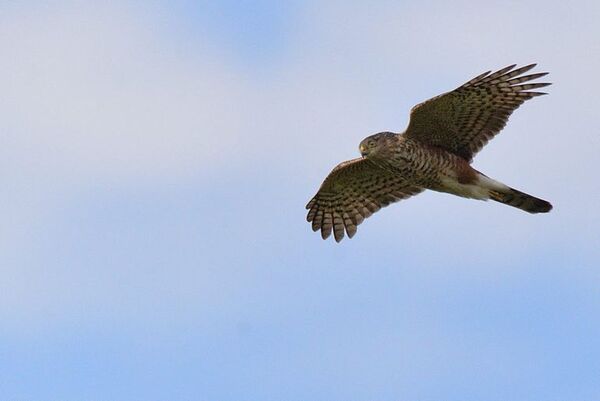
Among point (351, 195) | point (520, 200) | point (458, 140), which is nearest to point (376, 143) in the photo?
point (458, 140)

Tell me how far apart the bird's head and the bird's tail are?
1.43 metres

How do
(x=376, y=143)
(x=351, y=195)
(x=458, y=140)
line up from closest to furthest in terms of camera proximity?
(x=376, y=143) < (x=458, y=140) < (x=351, y=195)

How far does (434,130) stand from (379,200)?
5.87 feet

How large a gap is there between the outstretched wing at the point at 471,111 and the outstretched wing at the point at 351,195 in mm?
1122

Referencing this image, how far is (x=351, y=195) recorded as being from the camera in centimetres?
2142

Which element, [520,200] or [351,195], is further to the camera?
[351,195]

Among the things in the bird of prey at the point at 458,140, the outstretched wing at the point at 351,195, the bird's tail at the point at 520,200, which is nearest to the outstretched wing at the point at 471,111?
the bird of prey at the point at 458,140

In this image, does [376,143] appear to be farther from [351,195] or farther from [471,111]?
[351,195]

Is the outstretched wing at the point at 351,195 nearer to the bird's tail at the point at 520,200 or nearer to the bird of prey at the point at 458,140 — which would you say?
the bird of prey at the point at 458,140

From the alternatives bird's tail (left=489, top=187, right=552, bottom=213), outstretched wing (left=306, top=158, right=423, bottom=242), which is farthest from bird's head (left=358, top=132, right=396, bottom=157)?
bird's tail (left=489, top=187, right=552, bottom=213)

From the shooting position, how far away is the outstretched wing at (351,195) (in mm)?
21031

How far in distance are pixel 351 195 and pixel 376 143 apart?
184 centimetres

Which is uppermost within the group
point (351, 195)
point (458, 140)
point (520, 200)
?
point (351, 195)

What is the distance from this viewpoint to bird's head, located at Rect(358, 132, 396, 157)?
19703 millimetres
